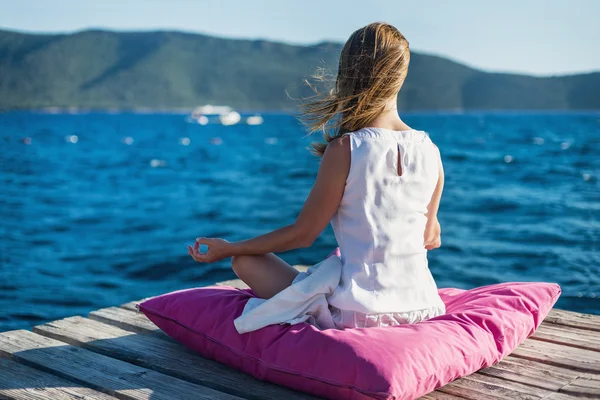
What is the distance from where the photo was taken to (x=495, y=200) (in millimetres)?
15562

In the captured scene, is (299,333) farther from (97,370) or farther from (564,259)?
(564,259)

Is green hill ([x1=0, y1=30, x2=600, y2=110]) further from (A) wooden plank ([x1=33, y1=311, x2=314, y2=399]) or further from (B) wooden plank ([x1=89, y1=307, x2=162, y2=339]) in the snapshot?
(A) wooden plank ([x1=33, y1=311, x2=314, y2=399])

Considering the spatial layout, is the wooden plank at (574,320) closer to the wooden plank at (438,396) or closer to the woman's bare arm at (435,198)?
the woman's bare arm at (435,198)

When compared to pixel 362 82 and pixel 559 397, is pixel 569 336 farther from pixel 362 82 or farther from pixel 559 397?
pixel 362 82

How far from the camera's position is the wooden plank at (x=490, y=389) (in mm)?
2898

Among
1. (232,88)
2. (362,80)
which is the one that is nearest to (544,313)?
(362,80)

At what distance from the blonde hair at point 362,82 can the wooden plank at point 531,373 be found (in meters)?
1.34

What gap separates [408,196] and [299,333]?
0.79 metres

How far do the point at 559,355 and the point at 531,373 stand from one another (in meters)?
0.33

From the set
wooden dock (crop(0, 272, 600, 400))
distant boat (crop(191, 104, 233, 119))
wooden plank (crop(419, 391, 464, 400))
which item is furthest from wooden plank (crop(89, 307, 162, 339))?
distant boat (crop(191, 104, 233, 119))

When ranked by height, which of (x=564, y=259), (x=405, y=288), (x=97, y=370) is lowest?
(x=564, y=259)

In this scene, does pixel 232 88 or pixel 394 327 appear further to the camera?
pixel 232 88

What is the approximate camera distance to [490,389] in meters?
2.99

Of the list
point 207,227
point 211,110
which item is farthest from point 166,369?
point 211,110
